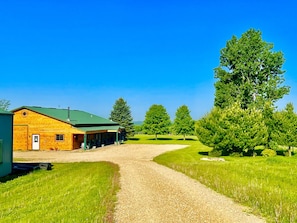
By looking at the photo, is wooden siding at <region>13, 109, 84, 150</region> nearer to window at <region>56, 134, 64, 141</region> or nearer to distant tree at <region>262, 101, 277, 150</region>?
window at <region>56, 134, 64, 141</region>

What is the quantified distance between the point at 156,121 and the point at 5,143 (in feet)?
157

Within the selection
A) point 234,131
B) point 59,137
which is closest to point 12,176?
point 234,131

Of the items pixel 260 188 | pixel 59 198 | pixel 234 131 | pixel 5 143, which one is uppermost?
pixel 234 131

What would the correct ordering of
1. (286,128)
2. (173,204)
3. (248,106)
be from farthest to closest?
(248,106) → (286,128) → (173,204)

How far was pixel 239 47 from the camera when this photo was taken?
4269 centimetres

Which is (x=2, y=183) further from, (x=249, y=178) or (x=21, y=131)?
(x=21, y=131)

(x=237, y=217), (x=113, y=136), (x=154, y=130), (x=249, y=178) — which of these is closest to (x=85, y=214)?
(x=237, y=217)

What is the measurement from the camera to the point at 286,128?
1309 inches

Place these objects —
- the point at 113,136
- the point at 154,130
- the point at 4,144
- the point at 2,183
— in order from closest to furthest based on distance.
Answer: the point at 2,183, the point at 4,144, the point at 113,136, the point at 154,130

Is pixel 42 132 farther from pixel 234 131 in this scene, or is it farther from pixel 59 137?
pixel 234 131

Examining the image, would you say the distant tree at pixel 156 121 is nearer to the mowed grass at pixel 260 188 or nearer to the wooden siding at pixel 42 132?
the wooden siding at pixel 42 132

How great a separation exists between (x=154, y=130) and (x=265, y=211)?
56.9 metres

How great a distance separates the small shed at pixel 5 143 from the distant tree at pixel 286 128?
26.5 metres

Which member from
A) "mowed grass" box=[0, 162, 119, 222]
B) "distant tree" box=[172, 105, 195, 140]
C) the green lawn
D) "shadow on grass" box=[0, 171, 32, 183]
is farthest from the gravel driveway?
"distant tree" box=[172, 105, 195, 140]
